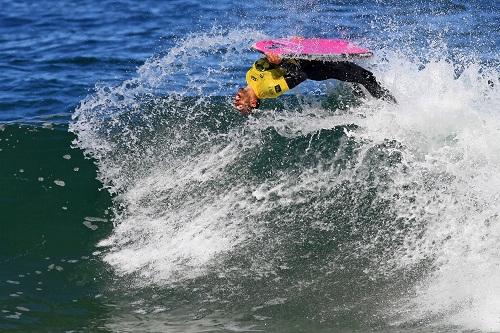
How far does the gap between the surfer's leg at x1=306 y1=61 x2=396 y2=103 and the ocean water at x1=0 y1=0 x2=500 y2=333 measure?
37cm

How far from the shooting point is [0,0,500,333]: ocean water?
7.96 metres

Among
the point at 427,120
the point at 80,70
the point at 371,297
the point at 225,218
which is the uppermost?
the point at 80,70

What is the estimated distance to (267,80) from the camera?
899 cm

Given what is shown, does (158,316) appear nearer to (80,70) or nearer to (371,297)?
(371,297)

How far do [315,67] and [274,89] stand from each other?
686 mm

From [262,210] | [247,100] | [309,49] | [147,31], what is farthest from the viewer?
[147,31]

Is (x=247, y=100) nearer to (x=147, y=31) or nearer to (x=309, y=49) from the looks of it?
(x=309, y=49)

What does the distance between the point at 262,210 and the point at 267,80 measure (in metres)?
1.54

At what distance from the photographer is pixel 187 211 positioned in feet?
31.2

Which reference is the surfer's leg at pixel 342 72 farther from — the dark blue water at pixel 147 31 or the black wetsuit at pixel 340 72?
the dark blue water at pixel 147 31

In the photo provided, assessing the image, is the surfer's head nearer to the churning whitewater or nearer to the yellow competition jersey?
the yellow competition jersey

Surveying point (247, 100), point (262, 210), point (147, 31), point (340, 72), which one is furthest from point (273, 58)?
point (147, 31)

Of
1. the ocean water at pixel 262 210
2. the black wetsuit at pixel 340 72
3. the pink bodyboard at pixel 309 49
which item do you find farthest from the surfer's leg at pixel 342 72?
the ocean water at pixel 262 210

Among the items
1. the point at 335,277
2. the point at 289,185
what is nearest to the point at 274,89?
the point at 289,185
